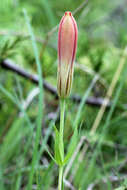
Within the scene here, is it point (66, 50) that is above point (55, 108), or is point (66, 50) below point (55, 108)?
above

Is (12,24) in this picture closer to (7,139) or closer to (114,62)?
(114,62)

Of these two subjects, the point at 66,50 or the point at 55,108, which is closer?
the point at 66,50

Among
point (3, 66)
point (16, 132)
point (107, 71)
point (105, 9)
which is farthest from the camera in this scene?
point (105, 9)

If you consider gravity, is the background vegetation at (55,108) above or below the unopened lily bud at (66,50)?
below

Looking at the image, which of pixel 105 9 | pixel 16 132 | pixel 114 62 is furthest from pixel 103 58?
pixel 105 9

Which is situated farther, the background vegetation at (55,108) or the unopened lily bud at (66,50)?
the background vegetation at (55,108)
